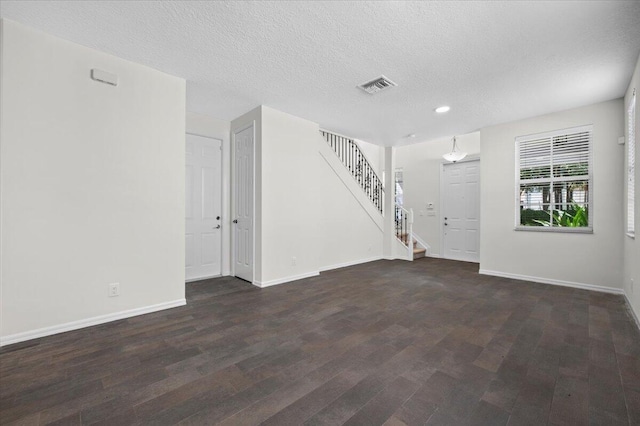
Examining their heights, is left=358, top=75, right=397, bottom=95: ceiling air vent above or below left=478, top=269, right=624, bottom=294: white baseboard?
above

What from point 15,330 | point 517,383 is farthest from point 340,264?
point 15,330

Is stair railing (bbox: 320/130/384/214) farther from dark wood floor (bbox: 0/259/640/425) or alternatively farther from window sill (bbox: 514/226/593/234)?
dark wood floor (bbox: 0/259/640/425)

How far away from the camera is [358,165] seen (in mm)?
6887

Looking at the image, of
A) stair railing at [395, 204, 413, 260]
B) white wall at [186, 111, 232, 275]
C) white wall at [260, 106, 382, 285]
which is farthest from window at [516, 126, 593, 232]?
white wall at [186, 111, 232, 275]

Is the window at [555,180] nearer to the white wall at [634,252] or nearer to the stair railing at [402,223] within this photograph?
the white wall at [634,252]

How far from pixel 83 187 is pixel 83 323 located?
1333 millimetres

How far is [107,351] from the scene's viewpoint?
232 cm

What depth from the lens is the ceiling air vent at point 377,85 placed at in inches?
134

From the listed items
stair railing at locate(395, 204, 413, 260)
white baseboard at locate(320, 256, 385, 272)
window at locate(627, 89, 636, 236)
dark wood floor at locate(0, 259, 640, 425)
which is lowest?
dark wood floor at locate(0, 259, 640, 425)

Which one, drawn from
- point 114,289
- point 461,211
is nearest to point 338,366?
point 114,289

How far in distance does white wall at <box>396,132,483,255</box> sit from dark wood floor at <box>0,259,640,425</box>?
3.79 meters

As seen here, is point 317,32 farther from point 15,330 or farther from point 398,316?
point 15,330

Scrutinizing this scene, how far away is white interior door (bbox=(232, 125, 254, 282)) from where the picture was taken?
15.0ft

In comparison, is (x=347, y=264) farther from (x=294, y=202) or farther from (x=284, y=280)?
(x=294, y=202)
